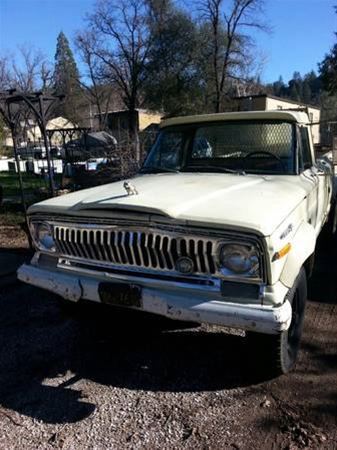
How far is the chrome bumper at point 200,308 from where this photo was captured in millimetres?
2719

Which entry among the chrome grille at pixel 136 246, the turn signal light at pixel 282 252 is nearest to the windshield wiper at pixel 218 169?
the turn signal light at pixel 282 252

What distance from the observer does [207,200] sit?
3232 millimetres

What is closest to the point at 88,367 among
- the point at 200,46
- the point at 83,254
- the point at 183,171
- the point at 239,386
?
the point at 83,254

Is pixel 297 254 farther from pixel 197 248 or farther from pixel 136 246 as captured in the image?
pixel 136 246

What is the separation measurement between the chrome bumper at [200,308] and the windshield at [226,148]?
1.73m

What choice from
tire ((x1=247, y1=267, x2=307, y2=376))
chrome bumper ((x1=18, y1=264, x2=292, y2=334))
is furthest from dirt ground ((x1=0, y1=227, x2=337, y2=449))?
chrome bumper ((x1=18, y1=264, x2=292, y2=334))

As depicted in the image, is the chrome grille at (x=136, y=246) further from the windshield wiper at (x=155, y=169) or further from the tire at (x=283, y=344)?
the windshield wiper at (x=155, y=169)

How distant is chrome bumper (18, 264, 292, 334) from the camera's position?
2.72 metres

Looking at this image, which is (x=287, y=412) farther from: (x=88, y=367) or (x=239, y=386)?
(x=88, y=367)

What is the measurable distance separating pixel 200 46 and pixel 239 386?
87.3ft

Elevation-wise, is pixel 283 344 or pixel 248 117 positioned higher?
pixel 248 117

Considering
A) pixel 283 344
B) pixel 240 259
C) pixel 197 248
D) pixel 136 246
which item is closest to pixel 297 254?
pixel 240 259

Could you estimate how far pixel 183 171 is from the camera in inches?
181

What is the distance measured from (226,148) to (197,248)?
80.0 inches
